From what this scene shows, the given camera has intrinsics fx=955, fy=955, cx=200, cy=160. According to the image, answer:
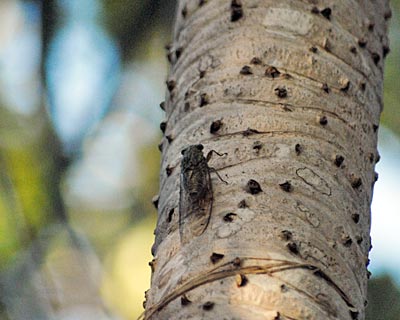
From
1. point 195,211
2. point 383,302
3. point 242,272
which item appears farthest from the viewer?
point 383,302

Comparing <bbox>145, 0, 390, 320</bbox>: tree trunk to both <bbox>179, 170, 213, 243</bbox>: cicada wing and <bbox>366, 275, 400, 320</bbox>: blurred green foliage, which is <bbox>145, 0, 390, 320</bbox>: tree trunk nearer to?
<bbox>179, 170, 213, 243</bbox>: cicada wing

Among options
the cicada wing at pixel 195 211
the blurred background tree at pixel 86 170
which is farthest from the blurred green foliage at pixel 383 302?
the cicada wing at pixel 195 211

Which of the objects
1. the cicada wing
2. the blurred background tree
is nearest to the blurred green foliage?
the blurred background tree

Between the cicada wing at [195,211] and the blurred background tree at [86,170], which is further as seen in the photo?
the blurred background tree at [86,170]

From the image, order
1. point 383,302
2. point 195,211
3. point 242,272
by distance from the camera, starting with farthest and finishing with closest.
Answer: point 383,302
point 195,211
point 242,272

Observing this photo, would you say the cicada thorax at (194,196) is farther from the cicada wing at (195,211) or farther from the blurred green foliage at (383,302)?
the blurred green foliage at (383,302)

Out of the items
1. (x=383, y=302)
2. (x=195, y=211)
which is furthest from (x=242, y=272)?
(x=383, y=302)

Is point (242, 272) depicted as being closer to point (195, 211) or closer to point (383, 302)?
point (195, 211)

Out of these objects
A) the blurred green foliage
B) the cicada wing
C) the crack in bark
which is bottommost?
the crack in bark
